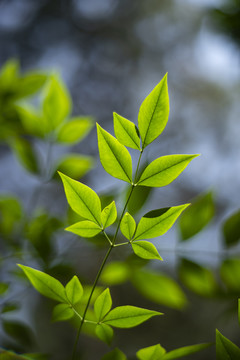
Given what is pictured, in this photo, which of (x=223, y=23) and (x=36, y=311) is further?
(x=36, y=311)

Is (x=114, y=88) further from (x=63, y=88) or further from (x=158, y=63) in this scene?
(x=63, y=88)

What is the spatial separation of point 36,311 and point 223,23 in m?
0.91

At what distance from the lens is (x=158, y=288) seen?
35cm

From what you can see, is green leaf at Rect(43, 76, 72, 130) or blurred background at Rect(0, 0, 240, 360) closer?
green leaf at Rect(43, 76, 72, 130)

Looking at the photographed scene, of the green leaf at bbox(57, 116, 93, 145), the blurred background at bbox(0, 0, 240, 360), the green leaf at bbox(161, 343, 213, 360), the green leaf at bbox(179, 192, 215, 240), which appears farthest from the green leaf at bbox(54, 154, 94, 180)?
the blurred background at bbox(0, 0, 240, 360)

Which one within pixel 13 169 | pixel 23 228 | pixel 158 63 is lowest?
pixel 13 169

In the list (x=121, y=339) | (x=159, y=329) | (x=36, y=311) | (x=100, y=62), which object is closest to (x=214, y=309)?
(x=159, y=329)

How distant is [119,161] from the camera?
23 centimetres

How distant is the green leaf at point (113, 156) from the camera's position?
220 millimetres

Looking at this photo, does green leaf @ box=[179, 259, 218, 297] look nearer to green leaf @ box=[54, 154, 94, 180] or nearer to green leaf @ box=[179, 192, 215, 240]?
green leaf @ box=[179, 192, 215, 240]

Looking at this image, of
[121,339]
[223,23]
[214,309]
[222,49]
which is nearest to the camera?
[223,23]

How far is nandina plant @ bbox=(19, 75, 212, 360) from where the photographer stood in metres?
0.21

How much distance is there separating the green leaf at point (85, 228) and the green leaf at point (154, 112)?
0.07 metres

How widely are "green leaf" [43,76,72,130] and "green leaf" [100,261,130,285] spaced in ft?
0.61
